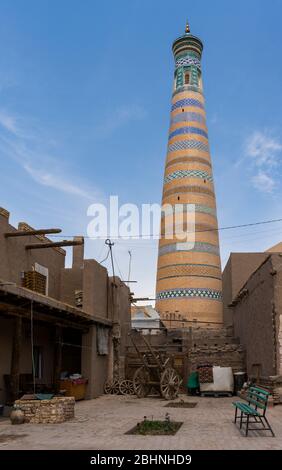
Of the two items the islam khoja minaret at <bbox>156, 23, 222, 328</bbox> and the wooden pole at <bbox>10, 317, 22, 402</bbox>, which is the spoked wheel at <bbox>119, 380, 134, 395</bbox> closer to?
the islam khoja minaret at <bbox>156, 23, 222, 328</bbox>

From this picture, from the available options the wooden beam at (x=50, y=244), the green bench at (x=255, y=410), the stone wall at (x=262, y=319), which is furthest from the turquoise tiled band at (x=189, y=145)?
the green bench at (x=255, y=410)

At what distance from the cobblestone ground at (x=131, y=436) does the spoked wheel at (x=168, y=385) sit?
2610 millimetres

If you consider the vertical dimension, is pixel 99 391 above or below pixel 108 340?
A: below

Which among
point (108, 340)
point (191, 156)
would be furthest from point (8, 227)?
point (191, 156)

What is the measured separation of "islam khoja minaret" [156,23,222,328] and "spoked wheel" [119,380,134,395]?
6112 millimetres

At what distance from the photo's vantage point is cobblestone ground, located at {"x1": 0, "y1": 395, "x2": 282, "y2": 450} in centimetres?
782

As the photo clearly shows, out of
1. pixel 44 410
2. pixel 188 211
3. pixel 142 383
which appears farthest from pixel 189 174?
pixel 44 410

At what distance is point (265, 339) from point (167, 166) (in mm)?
15623

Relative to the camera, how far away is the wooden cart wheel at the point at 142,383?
17.4m

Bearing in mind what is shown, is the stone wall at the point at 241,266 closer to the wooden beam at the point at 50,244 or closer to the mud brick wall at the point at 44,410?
the wooden beam at the point at 50,244

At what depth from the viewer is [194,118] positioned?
1161 inches
